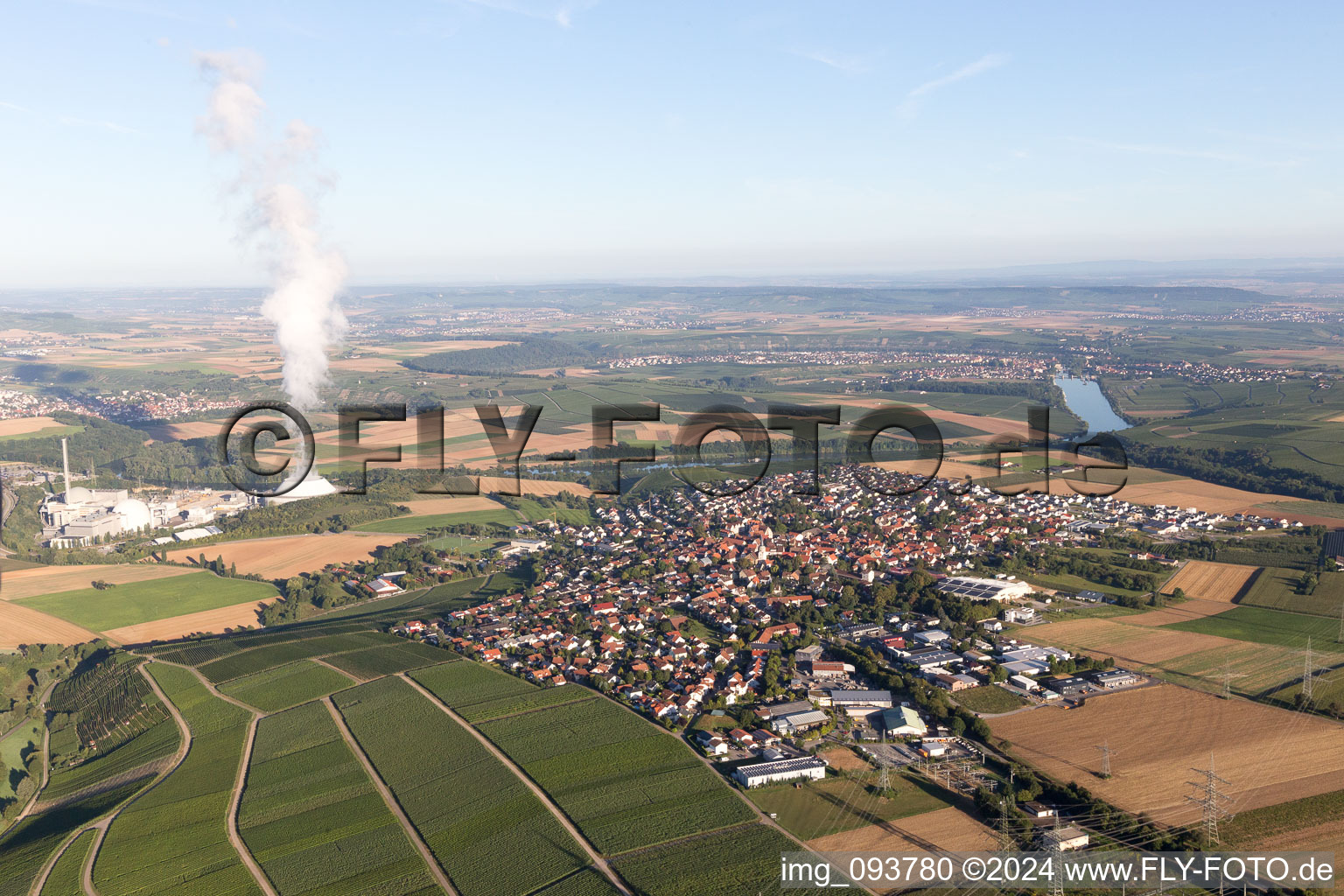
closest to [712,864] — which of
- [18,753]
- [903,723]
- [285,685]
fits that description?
[903,723]

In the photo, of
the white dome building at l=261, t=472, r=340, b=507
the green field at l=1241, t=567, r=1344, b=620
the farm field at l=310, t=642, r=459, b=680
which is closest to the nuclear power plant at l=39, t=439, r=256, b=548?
the white dome building at l=261, t=472, r=340, b=507

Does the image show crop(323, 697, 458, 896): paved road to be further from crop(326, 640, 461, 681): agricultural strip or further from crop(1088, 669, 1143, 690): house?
crop(1088, 669, 1143, 690): house

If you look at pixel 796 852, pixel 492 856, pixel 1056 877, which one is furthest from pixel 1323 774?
pixel 492 856

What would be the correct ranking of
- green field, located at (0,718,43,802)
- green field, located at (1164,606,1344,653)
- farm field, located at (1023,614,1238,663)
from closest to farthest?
green field, located at (0,718,43,802)
farm field, located at (1023,614,1238,663)
green field, located at (1164,606,1344,653)

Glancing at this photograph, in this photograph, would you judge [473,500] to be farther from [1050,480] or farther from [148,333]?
[148,333]

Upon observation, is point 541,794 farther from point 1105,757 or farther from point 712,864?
point 1105,757
